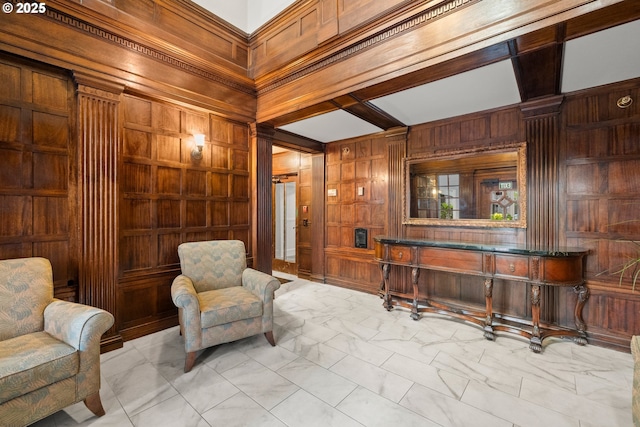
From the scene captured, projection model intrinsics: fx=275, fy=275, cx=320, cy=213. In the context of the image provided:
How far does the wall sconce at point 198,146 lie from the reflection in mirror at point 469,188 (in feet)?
8.97

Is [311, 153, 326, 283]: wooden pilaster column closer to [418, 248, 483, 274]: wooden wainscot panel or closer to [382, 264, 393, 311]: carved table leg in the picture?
[382, 264, 393, 311]: carved table leg

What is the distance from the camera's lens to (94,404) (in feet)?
5.67

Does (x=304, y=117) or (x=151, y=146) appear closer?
(x=151, y=146)

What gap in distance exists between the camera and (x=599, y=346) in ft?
8.77

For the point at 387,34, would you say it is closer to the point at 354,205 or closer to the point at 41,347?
the point at 354,205

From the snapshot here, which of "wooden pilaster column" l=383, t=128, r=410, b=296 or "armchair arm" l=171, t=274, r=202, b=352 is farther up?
"wooden pilaster column" l=383, t=128, r=410, b=296

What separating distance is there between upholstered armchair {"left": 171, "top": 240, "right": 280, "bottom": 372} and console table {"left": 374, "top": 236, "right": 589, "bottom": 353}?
1767 millimetres

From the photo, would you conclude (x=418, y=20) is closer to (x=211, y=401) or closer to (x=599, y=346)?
(x=211, y=401)

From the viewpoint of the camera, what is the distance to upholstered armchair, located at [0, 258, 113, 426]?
4.77ft

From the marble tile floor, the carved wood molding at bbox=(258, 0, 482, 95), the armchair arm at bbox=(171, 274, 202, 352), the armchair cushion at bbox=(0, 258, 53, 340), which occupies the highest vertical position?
the carved wood molding at bbox=(258, 0, 482, 95)

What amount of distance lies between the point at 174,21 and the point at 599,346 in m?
5.46

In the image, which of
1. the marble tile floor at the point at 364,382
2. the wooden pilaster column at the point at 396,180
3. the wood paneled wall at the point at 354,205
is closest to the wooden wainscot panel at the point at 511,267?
the marble tile floor at the point at 364,382

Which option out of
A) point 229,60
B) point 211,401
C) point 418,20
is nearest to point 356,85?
point 418,20

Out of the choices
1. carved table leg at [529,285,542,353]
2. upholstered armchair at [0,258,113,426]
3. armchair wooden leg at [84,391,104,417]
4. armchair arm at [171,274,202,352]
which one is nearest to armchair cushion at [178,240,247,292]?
armchair arm at [171,274,202,352]
